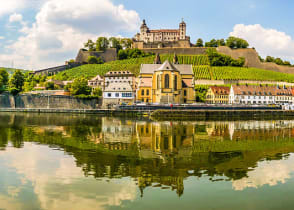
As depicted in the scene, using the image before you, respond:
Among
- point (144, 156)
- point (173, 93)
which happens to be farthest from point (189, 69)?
point (144, 156)

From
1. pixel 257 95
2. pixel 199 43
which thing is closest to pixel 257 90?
pixel 257 95

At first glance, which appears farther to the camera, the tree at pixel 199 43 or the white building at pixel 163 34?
the white building at pixel 163 34

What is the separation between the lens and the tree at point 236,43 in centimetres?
10764

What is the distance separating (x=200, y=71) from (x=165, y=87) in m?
33.3

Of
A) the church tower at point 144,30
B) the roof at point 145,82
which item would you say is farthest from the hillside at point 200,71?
the church tower at point 144,30

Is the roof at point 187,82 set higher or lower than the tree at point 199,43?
lower

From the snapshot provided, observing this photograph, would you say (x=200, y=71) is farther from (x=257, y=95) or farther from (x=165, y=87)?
(x=165, y=87)

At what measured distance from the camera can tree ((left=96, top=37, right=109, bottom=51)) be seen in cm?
11144

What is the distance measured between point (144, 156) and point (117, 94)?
→ 44.2 m

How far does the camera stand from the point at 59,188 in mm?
10203

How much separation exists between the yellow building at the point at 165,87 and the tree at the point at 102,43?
54785 mm

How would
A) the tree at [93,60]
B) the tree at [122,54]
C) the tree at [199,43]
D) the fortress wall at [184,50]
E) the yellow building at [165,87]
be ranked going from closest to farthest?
the yellow building at [165,87] < the tree at [93,60] < the fortress wall at [184,50] < the tree at [122,54] < the tree at [199,43]

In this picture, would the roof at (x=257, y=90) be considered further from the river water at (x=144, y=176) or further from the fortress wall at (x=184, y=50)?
the river water at (x=144, y=176)

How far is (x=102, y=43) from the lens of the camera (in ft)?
370
